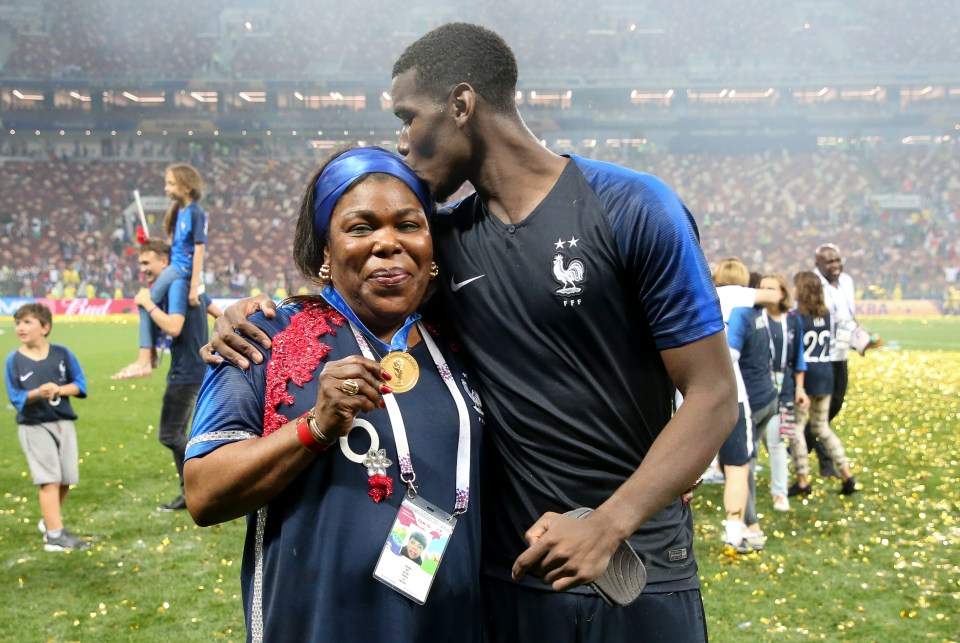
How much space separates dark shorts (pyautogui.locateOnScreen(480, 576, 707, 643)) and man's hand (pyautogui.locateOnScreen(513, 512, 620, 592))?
368 millimetres

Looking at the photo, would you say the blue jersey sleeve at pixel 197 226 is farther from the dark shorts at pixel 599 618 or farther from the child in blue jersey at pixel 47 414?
the dark shorts at pixel 599 618

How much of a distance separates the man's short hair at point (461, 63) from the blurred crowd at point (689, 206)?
32445mm

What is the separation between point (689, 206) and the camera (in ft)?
150

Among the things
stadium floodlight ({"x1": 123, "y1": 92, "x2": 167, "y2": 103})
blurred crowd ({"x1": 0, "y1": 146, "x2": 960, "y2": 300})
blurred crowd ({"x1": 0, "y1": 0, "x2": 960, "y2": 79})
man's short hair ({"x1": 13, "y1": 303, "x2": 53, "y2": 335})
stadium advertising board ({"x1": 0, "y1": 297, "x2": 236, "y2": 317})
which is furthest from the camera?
blurred crowd ({"x1": 0, "y1": 0, "x2": 960, "y2": 79})

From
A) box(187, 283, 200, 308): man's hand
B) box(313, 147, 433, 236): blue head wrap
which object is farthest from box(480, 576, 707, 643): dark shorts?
box(187, 283, 200, 308): man's hand

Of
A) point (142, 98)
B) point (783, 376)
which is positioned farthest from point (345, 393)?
point (142, 98)

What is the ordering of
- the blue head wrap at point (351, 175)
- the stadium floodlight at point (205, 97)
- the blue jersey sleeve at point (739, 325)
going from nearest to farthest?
the blue head wrap at point (351, 175) < the blue jersey sleeve at point (739, 325) < the stadium floodlight at point (205, 97)

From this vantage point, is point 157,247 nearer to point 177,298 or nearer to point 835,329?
point 177,298

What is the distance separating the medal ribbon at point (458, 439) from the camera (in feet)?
7.29

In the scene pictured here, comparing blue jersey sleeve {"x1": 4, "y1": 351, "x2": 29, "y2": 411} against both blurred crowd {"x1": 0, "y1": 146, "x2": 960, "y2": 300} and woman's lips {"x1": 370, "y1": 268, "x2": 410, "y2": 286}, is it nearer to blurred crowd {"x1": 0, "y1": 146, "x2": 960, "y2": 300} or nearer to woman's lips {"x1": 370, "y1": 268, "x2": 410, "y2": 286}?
woman's lips {"x1": 370, "y1": 268, "x2": 410, "y2": 286}

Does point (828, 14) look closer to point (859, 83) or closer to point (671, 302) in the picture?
point (859, 83)

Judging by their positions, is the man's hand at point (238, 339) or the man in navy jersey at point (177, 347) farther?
the man in navy jersey at point (177, 347)

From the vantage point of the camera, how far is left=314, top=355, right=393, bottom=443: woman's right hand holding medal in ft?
6.55

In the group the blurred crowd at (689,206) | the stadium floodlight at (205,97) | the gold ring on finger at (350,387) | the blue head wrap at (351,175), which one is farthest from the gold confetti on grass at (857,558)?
the stadium floodlight at (205,97)
